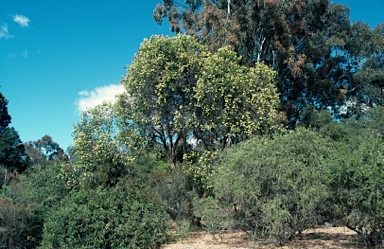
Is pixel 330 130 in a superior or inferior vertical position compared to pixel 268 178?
superior

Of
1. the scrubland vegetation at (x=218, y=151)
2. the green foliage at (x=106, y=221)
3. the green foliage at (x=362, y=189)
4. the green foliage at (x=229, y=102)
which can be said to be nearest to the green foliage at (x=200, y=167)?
the scrubland vegetation at (x=218, y=151)

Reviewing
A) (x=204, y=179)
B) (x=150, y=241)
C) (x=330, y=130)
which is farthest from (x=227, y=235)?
(x=330, y=130)

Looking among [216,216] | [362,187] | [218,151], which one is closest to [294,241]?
[216,216]

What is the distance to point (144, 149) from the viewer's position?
51.8ft

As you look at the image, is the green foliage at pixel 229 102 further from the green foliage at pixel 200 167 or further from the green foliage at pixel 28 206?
the green foliage at pixel 28 206

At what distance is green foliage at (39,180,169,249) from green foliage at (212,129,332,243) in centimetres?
274

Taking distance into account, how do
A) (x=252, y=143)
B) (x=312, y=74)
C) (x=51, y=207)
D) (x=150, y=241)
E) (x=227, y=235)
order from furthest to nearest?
(x=312, y=74) → (x=227, y=235) → (x=51, y=207) → (x=150, y=241) → (x=252, y=143)

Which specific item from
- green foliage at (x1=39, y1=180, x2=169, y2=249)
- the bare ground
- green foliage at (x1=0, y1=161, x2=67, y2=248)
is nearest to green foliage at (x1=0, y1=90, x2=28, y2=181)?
green foliage at (x1=0, y1=161, x2=67, y2=248)

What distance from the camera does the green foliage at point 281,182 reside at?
9.74m

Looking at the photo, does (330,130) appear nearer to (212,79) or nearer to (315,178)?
(212,79)

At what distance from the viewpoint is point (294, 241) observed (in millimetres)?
11758

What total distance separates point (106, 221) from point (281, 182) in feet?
17.1

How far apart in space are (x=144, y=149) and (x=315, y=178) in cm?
788

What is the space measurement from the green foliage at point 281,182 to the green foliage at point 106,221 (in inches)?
108
